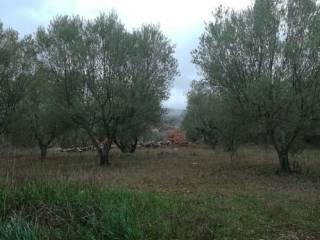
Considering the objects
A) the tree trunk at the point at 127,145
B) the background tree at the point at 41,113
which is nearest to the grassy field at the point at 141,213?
the background tree at the point at 41,113

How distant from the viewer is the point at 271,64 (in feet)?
59.7

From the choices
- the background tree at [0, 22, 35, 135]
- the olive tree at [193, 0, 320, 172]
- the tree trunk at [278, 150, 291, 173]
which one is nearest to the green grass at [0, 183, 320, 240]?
the olive tree at [193, 0, 320, 172]

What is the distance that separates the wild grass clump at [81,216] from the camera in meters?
7.04

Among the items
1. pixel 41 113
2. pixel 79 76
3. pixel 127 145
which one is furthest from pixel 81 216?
pixel 127 145

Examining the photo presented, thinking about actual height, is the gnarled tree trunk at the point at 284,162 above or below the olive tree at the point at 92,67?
below

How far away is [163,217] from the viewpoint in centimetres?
865

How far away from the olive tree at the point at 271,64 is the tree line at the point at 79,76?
5.67 m

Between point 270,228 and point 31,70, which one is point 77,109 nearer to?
point 31,70

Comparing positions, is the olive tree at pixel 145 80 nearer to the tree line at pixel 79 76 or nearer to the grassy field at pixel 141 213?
the tree line at pixel 79 76

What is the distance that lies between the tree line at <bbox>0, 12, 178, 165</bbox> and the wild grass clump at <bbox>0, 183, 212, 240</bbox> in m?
14.6

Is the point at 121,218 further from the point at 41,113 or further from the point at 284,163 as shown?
the point at 41,113

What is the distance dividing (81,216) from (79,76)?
16316 mm

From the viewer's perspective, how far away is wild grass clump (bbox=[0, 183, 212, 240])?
277 inches

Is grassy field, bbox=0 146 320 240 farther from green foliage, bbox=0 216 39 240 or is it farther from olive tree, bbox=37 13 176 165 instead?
olive tree, bbox=37 13 176 165
